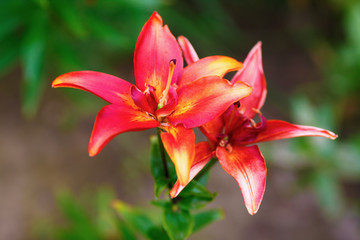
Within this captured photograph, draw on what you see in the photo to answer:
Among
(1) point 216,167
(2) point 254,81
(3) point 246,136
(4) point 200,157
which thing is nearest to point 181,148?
(4) point 200,157

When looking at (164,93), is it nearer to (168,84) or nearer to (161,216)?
(168,84)

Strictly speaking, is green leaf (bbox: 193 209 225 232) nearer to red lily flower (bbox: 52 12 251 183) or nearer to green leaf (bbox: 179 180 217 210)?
green leaf (bbox: 179 180 217 210)

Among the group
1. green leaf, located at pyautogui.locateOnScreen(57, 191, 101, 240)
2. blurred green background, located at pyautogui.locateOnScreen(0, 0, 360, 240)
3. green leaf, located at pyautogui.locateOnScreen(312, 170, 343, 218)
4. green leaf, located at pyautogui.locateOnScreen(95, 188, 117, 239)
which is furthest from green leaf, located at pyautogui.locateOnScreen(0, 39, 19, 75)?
green leaf, located at pyautogui.locateOnScreen(312, 170, 343, 218)

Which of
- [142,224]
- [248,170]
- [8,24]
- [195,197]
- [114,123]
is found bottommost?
[142,224]

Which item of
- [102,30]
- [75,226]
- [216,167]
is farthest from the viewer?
[216,167]

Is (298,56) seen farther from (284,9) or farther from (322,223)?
(322,223)

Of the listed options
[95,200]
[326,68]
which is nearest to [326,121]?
[326,68]
